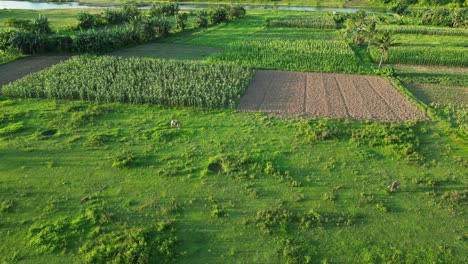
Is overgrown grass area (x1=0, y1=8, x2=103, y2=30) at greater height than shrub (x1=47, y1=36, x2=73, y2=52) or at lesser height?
greater

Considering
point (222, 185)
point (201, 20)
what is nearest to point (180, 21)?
point (201, 20)

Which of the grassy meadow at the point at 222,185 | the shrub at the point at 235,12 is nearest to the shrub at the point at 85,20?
the shrub at the point at 235,12

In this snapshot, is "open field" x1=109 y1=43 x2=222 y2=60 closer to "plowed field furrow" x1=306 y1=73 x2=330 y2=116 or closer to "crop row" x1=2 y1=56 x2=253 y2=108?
"crop row" x1=2 y1=56 x2=253 y2=108

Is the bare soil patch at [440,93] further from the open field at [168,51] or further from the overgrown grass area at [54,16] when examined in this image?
the overgrown grass area at [54,16]

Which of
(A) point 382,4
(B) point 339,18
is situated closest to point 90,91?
→ (B) point 339,18

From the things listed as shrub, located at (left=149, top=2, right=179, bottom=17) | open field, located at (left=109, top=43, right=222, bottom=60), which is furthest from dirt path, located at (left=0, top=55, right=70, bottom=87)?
shrub, located at (left=149, top=2, right=179, bottom=17)

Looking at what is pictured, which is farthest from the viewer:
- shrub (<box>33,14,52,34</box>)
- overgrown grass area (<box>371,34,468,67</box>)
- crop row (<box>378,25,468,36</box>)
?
crop row (<box>378,25,468,36</box>)

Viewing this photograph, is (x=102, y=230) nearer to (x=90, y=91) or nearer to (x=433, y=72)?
(x=90, y=91)
